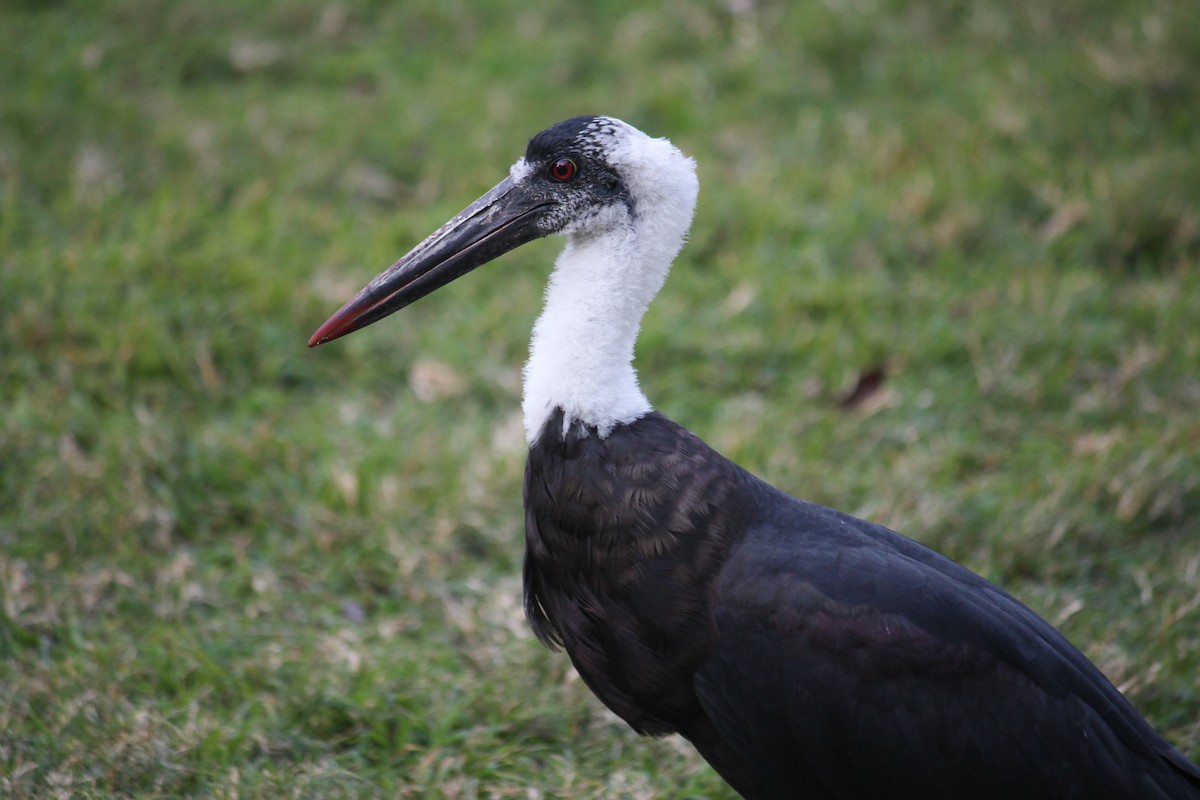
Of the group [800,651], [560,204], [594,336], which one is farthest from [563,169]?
[800,651]

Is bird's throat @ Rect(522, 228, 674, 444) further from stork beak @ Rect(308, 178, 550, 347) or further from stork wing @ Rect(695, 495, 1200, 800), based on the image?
stork wing @ Rect(695, 495, 1200, 800)

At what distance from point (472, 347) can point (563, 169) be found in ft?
7.19

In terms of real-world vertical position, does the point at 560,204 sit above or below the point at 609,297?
above

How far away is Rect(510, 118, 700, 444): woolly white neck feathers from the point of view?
2.78m

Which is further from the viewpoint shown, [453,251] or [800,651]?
[453,251]

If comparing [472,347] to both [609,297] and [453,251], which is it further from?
→ [609,297]

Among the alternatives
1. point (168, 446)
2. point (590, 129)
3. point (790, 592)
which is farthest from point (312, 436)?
point (790, 592)

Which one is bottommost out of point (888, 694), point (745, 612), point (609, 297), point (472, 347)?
point (888, 694)

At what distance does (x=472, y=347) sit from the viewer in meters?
5.09

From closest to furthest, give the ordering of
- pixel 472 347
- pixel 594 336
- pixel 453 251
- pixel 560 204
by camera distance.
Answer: pixel 594 336 < pixel 560 204 < pixel 453 251 < pixel 472 347

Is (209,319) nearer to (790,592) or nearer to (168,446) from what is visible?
(168,446)

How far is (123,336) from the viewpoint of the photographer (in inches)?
182

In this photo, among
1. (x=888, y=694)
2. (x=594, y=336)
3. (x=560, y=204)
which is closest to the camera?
(x=888, y=694)

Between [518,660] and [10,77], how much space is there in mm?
4427
